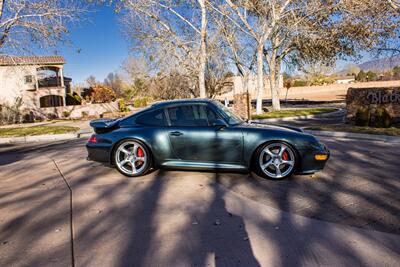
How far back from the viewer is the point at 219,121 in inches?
186

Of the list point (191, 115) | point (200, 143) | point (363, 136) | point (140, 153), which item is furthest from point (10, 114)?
point (363, 136)

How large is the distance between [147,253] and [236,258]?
2.69ft

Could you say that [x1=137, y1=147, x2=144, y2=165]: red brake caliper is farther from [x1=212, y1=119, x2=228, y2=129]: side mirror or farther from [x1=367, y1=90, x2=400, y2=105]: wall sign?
[x1=367, y1=90, x2=400, y2=105]: wall sign

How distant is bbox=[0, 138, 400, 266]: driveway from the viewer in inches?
100

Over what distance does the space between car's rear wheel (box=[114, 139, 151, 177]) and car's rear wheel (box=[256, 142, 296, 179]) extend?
1.95 m

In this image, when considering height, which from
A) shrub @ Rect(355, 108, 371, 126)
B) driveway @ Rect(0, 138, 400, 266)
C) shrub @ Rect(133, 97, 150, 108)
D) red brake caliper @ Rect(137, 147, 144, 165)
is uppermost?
shrub @ Rect(133, 97, 150, 108)

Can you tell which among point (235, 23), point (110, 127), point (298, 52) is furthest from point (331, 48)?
point (110, 127)

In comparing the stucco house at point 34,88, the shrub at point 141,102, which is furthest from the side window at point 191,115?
the shrub at point 141,102

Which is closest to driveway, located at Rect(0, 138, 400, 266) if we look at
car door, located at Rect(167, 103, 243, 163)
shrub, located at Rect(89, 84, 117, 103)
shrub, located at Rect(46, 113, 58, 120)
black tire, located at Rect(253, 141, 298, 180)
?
black tire, located at Rect(253, 141, 298, 180)

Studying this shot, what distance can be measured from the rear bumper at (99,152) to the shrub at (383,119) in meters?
10.3

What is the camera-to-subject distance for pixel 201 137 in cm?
472

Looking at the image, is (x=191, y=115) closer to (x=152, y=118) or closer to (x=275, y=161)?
(x=152, y=118)

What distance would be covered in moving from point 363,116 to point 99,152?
410 inches

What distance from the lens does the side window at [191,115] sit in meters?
4.85
